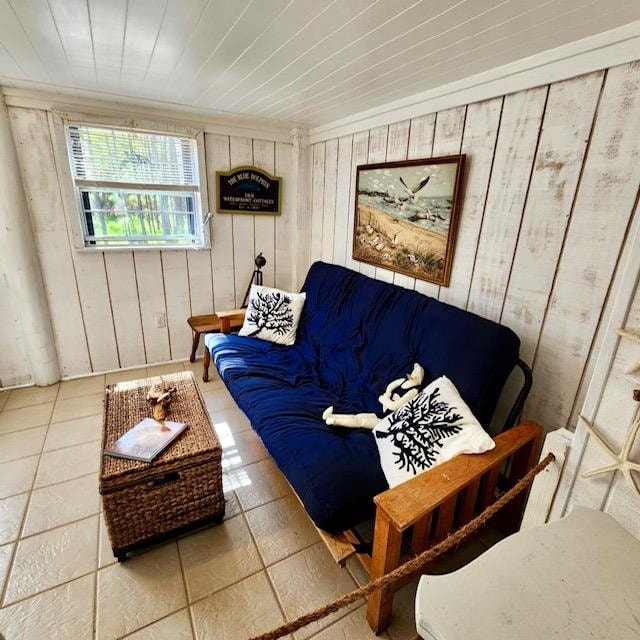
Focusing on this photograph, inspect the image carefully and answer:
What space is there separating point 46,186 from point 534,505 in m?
3.22

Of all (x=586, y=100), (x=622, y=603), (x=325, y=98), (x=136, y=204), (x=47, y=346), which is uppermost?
Answer: (x=325, y=98)

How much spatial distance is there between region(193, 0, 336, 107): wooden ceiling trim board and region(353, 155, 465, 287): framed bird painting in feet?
2.99

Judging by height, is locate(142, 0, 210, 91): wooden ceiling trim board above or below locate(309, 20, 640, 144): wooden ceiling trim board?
above

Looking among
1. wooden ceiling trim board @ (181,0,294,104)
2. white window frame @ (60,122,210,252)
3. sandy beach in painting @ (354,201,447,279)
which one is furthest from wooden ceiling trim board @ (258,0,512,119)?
white window frame @ (60,122,210,252)

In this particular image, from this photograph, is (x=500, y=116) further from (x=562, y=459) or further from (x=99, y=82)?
(x=99, y=82)

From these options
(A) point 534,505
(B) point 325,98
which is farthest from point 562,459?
(B) point 325,98

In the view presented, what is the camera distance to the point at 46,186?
241cm

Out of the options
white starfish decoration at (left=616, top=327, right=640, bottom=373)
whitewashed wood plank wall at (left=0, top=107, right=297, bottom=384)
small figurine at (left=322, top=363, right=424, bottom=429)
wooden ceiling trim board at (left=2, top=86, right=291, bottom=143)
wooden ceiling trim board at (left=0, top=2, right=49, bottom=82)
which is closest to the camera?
white starfish decoration at (left=616, top=327, right=640, bottom=373)

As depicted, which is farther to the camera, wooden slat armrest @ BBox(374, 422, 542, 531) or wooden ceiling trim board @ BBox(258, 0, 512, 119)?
wooden ceiling trim board @ BBox(258, 0, 512, 119)

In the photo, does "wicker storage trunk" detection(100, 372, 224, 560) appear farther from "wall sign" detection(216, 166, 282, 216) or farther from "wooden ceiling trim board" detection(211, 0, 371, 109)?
"wall sign" detection(216, 166, 282, 216)

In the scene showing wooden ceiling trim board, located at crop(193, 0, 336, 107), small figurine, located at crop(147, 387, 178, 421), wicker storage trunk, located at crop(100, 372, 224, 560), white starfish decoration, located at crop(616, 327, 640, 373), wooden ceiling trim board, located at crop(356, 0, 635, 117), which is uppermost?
wooden ceiling trim board, located at crop(193, 0, 336, 107)

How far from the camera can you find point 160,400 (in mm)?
1708

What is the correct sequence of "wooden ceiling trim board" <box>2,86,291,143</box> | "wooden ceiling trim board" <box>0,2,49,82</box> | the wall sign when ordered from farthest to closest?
1. the wall sign
2. "wooden ceiling trim board" <box>2,86,291,143</box>
3. "wooden ceiling trim board" <box>0,2,49,82</box>

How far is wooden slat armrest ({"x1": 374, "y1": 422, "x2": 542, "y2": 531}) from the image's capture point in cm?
101
